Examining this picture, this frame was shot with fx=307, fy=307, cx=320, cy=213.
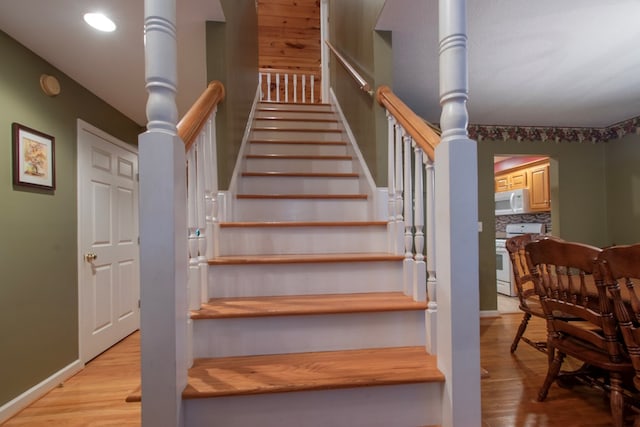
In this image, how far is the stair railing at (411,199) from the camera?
4.10 ft

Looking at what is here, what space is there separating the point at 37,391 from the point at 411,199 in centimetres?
264

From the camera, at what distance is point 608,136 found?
148 inches

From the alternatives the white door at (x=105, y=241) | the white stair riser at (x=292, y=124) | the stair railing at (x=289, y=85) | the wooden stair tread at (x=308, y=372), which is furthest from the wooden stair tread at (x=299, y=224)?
the stair railing at (x=289, y=85)

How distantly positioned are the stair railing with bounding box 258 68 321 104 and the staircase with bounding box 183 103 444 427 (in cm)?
329

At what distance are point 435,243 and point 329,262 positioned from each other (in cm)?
53

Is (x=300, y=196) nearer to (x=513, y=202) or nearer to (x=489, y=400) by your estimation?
(x=489, y=400)

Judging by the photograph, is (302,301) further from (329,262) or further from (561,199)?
(561,199)

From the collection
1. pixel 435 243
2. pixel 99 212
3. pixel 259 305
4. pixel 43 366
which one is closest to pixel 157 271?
pixel 259 305

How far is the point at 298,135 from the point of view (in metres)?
3.06

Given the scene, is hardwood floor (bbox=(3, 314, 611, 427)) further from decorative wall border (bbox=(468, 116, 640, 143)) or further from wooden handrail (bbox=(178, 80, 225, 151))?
decorative wall border (bbox=(468, 116, 640, 143))

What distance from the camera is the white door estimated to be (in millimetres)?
2496

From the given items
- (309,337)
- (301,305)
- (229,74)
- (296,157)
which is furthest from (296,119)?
(309,337)

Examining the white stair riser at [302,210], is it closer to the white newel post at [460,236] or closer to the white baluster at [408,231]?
the white baluster at [408,231]

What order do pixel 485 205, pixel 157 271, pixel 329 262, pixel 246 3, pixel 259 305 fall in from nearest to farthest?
pixel 157 271 → pixel 259 305 → pixel 329 262 → pixel 246 3 → pixel 485 205
